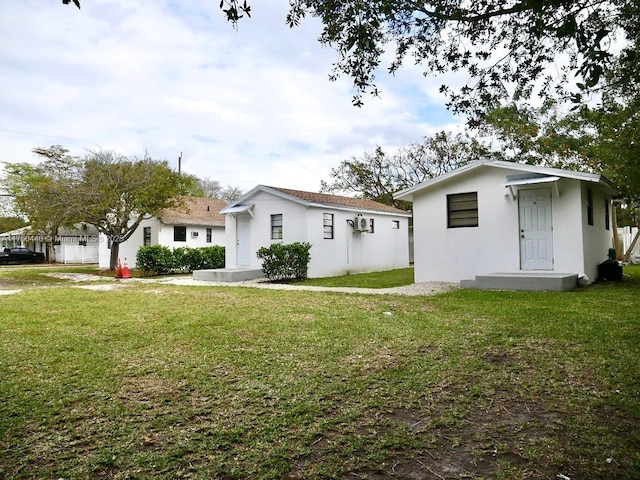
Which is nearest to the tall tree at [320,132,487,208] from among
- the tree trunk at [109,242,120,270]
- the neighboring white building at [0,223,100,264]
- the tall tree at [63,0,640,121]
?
the tree trunk at [109,242,120,270]

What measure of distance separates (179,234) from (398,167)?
1419cm

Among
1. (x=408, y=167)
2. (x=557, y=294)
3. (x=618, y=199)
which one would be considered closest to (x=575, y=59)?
(x=557, y=294)

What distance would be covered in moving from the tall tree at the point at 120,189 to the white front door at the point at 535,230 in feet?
45.7

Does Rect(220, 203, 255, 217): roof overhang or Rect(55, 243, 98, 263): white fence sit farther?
Rect(55, 243, 98, 263): white fence

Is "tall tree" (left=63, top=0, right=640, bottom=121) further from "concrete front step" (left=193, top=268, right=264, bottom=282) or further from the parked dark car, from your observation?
the parked dark car

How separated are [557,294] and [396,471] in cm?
816

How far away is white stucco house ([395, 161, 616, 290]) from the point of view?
10.7 metres

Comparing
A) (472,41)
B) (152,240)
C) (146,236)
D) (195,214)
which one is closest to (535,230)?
(472,41)

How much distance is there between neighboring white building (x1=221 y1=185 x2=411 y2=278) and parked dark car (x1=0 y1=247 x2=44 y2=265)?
2056 cm

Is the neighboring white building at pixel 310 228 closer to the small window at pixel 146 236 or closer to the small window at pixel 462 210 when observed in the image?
the small window at pixel 462 210

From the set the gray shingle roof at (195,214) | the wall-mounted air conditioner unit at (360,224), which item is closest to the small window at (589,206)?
the wall-mounted air conditioner unit at (360,224)

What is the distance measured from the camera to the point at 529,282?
32.9 feet

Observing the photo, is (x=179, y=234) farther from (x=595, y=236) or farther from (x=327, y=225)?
(x=595, y=236)

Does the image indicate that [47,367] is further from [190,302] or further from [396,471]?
[190,302]
